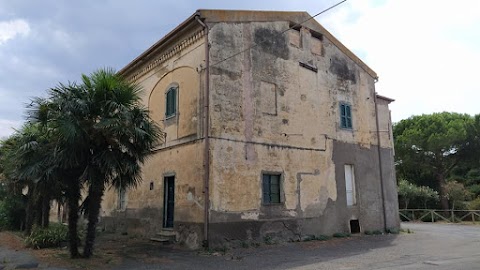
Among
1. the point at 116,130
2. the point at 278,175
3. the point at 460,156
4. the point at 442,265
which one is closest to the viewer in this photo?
the point at 442,265

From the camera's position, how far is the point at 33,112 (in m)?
9.96

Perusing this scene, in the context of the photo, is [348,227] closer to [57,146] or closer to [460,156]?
[57,146]

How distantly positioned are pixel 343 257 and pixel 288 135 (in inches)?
209

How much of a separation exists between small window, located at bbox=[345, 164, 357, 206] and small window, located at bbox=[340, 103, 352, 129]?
1.85 meters

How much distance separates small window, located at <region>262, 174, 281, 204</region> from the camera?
44.5 feet

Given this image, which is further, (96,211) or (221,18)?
(221,18)

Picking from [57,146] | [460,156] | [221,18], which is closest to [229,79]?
[221,18]

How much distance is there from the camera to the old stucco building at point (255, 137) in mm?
12617

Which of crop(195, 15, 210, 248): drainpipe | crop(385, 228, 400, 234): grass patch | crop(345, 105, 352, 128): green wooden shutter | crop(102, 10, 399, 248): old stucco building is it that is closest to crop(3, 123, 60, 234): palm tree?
crop(102, 10, 399, 248): old stucco building

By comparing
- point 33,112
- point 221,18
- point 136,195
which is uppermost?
point 221,18

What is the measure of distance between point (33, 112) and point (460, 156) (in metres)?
31.6

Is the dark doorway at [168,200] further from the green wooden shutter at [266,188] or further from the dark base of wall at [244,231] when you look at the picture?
the green wooden shutter at [266,188]

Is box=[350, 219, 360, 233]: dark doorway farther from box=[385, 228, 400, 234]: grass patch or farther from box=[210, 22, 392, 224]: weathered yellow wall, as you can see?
box=[385, 228, 400, 234]: grass patch

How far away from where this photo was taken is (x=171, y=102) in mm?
14766
